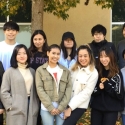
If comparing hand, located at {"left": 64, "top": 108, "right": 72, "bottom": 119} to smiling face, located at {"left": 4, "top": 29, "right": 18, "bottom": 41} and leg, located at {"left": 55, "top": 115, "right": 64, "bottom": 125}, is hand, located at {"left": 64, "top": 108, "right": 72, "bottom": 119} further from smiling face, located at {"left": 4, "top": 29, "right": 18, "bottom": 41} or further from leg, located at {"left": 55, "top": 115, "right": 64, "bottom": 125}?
smiling face, located at {"left": 4, "top": 29, "right": 18, "bottom": 41}

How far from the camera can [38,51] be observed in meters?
4.99

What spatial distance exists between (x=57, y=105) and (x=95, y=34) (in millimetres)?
1892

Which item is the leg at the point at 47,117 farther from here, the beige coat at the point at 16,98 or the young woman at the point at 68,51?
the young woman at the point at 68,51

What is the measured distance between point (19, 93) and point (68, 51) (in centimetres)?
125

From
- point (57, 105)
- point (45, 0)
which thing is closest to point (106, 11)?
point (45, 0)

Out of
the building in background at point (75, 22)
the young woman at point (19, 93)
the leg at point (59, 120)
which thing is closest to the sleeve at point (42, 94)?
the young woman at point (19, 93)

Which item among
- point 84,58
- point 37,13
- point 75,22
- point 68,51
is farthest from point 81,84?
point 75,22

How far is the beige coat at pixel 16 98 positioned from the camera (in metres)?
4.34

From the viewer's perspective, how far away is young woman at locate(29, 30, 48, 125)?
4.87 meters

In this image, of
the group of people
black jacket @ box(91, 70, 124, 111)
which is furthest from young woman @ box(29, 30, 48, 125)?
black jacket @ box(91, 70, 124, 111)

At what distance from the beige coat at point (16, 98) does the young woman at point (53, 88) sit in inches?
7.0

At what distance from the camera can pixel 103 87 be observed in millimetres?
4422

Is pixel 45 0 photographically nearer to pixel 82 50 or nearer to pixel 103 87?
pixel 82 50

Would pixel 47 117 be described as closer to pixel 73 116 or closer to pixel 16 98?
pixel 73 116
